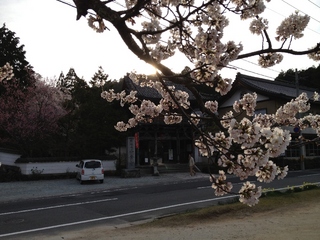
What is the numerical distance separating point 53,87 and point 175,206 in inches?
766

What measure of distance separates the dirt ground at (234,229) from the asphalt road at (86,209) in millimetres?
1184

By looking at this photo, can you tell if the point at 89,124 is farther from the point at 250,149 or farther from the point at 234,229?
the point at 250,149

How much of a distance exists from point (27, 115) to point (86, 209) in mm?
14531

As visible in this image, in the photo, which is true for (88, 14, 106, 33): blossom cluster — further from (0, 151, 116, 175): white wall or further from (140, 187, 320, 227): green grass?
(0, 151, 116, 175): white wall

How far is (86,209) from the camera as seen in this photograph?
38.1 ft

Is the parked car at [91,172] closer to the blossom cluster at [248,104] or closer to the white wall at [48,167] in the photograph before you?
the white wall at [48,167]

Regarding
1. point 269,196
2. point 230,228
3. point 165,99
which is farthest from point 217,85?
point 269,196

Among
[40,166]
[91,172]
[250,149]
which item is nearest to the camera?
[250,149]

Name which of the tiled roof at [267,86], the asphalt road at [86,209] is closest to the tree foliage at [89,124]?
the asphalt road at [86,209]

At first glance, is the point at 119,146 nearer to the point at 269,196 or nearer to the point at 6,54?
the point at 6,54

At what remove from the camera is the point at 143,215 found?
1038 centimetres

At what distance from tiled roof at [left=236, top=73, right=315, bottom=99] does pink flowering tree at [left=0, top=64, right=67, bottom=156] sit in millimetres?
18804

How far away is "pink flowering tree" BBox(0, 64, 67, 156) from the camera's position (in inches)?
910

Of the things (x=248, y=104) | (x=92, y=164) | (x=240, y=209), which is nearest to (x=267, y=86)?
(x=92, y=164)
